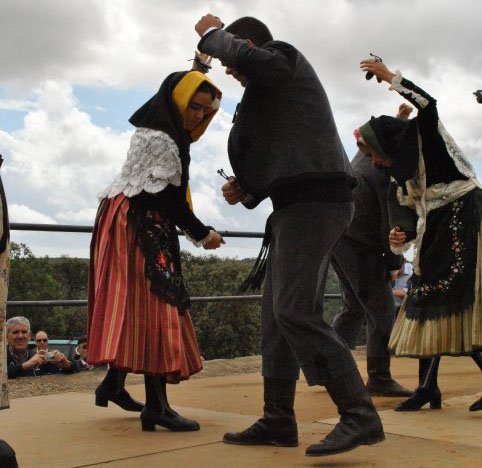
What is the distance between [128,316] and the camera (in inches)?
143

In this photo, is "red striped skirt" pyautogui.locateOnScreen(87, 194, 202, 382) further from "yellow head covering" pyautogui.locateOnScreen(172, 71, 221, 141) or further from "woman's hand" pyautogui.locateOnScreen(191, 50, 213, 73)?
"woman's hand" pyautogui.locateOnScreen(191, 50, 213, 73)

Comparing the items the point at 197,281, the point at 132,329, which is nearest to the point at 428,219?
the point at 132,329

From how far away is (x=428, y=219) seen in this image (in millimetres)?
4117

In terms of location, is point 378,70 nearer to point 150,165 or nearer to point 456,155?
point 456,155

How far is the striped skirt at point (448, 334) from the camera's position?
12.9 feet

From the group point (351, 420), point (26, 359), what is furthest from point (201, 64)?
point (26, 359)

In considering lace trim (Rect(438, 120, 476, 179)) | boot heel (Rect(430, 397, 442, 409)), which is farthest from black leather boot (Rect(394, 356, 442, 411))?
lace trim (Rect(438, 120, 476, 179))

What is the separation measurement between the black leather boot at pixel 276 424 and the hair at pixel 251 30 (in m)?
1.36

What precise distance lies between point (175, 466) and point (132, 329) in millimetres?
833

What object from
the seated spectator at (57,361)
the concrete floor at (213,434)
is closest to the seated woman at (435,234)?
the concrete floor at (213,434)

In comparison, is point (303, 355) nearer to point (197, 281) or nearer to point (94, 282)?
point (94, 282)

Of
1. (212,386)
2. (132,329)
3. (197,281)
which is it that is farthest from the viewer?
(197,281)

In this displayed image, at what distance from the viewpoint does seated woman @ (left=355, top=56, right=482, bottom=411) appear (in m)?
3.95

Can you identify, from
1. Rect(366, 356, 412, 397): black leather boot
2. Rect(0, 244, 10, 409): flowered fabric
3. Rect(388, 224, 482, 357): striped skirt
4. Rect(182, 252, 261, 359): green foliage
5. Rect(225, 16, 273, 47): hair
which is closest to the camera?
Rect(0, 244, 10, 409): flowered fabric
